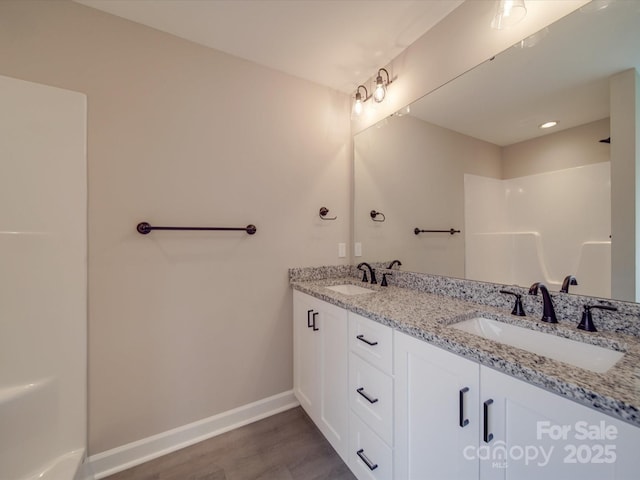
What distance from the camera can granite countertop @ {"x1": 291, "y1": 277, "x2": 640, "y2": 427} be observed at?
0.55 m

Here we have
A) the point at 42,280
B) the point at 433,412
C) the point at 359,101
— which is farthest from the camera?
the point at 359,101

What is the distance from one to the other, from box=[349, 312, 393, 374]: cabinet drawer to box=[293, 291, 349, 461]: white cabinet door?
68mm

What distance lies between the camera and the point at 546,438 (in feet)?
2.06

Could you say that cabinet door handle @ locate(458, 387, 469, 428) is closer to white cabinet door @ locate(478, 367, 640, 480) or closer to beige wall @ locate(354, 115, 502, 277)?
white cabinet door @ locate(478, 367, 640, 480)

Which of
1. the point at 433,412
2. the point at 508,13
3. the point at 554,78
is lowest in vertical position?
the point at 433,412

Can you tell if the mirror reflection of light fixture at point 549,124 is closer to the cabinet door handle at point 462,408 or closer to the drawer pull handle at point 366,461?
the cabinet door handle at point 462,408

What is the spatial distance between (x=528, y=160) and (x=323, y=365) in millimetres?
1426

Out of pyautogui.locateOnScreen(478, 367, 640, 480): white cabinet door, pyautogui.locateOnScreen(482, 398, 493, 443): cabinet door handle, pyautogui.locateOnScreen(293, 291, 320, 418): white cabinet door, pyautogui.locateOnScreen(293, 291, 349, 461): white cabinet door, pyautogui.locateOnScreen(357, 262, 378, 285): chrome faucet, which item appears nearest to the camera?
pyautogui.locateOnScreen(478, 367, 640, 480): white cabinet door

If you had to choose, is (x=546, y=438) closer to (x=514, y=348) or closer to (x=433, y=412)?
(x=514, y=348)

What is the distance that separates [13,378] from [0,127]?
114 cm

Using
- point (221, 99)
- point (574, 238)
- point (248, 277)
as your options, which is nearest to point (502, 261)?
point (574, 238)

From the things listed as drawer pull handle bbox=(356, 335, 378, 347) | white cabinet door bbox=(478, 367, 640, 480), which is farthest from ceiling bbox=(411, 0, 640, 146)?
drawer pull handle bbox=(356, 335, 378, 347)

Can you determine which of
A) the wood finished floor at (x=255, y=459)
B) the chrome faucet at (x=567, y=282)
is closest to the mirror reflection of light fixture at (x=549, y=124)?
the chrome faucet at (x=567, y=282)

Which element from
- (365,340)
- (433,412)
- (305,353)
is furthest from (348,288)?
(433,412)
